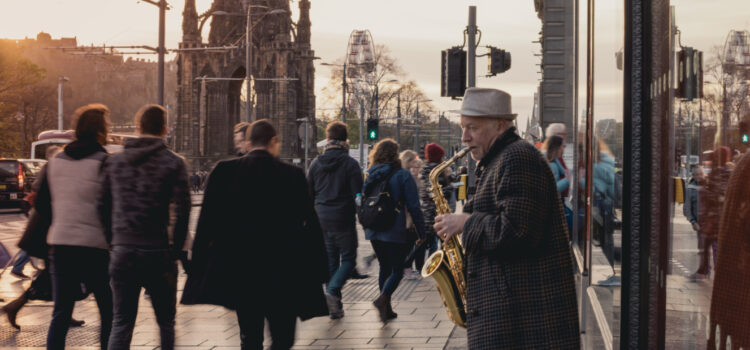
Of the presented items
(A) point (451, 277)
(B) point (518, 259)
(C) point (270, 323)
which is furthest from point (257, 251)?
(B) point (518, 259)

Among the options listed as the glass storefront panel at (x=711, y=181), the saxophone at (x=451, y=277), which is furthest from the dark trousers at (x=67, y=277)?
the glass storefront panel at (x=711, y=181)

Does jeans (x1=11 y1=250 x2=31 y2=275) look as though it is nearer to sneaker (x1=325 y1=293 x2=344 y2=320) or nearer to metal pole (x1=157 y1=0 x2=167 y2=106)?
sneaker (x1=325 y1=293 x2=344 y2=320)

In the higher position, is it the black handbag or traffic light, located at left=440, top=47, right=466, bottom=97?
traffic light, located at left=440, top=47, right=466, bottom=97

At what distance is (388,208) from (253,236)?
414 cm

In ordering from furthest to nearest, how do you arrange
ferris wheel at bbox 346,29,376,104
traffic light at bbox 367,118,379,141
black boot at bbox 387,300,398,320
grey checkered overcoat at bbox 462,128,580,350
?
1. ferris wheel at bbox 346,29,376,104
2. traffic light at bbox 367,118,379,141
3. black boot at bbox 387,300,398,320
4. grey checkered overcoat at bbox 462,128,580,350

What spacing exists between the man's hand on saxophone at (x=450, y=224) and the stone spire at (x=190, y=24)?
82.2m

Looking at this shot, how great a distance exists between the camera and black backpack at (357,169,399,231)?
30.8 feet

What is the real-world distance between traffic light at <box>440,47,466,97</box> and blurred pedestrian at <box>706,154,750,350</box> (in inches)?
427

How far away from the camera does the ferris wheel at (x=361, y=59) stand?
70.1m

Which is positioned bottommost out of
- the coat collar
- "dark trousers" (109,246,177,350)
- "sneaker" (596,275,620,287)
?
"dark trousers" (109,246,177,350)

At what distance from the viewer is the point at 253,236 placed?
17.6 ft

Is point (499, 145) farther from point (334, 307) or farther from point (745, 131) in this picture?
point (334, 307)

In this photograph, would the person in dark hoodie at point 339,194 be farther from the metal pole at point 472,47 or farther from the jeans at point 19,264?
the jeans at point 19,264

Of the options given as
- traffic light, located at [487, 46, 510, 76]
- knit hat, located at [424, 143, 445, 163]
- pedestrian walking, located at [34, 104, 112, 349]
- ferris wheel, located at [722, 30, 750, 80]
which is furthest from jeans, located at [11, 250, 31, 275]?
ferris wheel, located at [722, 30, 750, 80]
